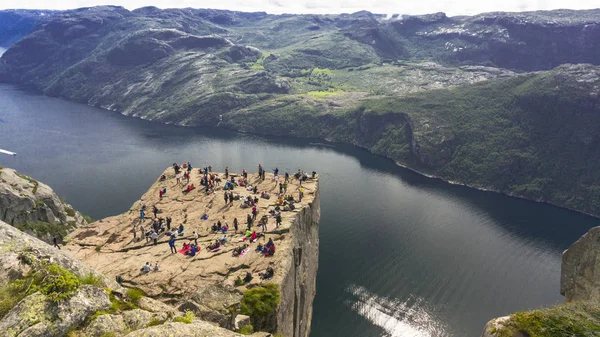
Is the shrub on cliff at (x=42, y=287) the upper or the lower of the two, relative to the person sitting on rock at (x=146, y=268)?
upper

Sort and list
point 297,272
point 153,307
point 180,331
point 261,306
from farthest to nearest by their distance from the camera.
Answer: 1. point 297,272
2. point 261,306
3. point 153,307
4. point 180,331

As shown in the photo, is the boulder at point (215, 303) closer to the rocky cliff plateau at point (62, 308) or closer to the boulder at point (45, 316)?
the rocky cliff plateau at point (62, 308)

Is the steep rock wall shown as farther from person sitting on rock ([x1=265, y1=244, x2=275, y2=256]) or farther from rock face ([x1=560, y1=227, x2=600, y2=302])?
rock face ([x1=560, y1=227, x2=600, y2=302])

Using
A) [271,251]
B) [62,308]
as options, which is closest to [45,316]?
[62,308]

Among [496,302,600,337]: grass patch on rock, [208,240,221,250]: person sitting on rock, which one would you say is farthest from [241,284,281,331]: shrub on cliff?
[496,302,600,337]: grass patch on rock

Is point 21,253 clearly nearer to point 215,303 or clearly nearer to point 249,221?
point 215,303

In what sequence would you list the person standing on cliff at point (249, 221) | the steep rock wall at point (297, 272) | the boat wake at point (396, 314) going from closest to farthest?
the steep rock wall at point (297, 272) < the person standing on cliff at point (249, 221) < the boat wake at point (396, 314)

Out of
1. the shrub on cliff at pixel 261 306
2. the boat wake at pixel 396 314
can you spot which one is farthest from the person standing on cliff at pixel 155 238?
the boat wake at pixel 396 314
